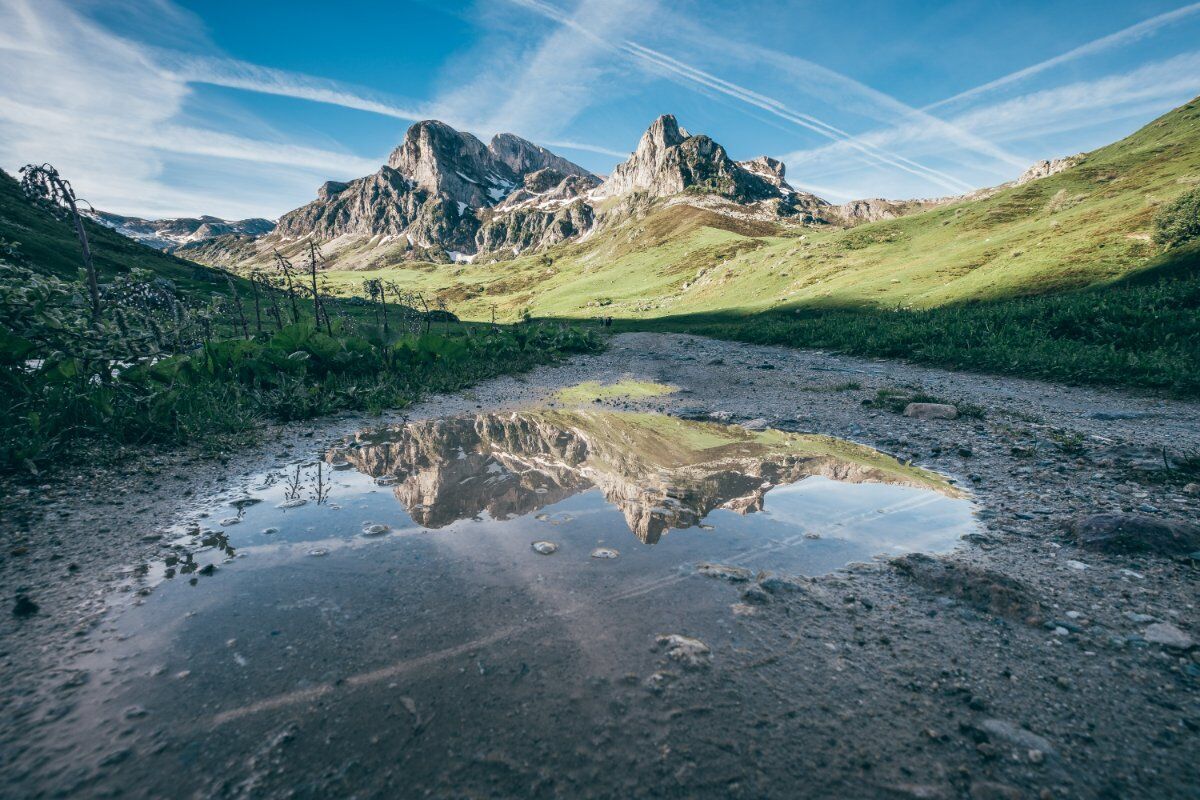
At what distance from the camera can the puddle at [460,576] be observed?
7.48 feet

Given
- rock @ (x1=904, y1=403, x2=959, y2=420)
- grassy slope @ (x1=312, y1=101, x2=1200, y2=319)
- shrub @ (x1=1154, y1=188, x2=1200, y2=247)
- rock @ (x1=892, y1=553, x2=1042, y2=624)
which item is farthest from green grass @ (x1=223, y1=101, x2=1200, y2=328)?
rock @ (x1=892, y1=553, x2=1042, y2=624)

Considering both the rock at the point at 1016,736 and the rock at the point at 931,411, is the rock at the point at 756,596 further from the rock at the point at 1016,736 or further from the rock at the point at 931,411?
the rock at the point at 931,411

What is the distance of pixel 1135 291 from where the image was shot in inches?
580

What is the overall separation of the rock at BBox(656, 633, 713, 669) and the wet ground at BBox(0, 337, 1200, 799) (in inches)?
0.6

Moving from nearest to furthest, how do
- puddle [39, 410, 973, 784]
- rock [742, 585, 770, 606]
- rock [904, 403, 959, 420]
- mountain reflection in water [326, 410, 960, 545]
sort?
puddle [39, 410, 973, 784]
rock [742, 585, 770, 606]
mountain reflection in water [326, 410, 960, 545]
rock [904, 403, 959, 420]

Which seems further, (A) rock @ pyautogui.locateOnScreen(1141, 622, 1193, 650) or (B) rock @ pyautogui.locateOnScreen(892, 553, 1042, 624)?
(B) rock @ pyautogui.locateOnScreen(892, 553, 1042, 624)

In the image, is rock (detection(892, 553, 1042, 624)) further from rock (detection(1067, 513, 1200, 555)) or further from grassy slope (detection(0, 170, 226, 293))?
grassy slope (detection(0, 170, 226, 293))

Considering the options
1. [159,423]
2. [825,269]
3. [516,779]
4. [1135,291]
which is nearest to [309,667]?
[516,779]

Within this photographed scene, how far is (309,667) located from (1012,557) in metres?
4.66

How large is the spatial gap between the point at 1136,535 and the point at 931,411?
16.2ft

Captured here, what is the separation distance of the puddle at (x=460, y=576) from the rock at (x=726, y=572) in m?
0.02

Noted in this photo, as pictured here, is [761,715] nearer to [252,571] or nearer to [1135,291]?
[252,571]

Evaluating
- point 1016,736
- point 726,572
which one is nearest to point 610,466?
point 726,572

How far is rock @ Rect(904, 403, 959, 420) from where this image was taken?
8.07 m
